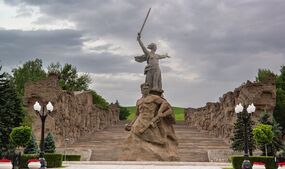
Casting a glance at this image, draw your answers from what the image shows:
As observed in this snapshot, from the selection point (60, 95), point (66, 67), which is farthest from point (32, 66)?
point (60, 95)

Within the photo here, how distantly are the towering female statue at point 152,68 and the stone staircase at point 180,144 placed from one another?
20.3 ft

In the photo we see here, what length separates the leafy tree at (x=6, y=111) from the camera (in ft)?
92.0

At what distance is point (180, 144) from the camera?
4062 centimetres

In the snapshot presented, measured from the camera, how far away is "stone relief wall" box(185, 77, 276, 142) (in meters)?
37.3

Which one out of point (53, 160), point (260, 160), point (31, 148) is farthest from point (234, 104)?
point (53, 160)

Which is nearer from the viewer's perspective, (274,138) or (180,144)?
(274,138)

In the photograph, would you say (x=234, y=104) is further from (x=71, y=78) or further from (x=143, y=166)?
(x=71, y=78)

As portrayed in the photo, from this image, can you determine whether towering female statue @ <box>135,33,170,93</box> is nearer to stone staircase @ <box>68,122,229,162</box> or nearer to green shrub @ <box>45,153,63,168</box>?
stone staircase @ <box>68,122,229,162</box>

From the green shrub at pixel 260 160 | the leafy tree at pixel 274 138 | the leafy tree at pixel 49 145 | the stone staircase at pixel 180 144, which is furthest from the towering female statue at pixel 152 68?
the leafy tree at pixel 49 145

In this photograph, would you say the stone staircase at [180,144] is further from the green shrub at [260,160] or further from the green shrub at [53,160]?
the green shrub at [260,160]

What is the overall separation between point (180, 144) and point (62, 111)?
10.6 meters

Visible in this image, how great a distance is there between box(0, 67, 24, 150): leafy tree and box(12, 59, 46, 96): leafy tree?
33562mm

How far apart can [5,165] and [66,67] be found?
5768 cm

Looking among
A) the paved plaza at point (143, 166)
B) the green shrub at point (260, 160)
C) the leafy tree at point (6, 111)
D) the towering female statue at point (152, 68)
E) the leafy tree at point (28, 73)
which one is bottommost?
the paved plaza at point (143, 166)
